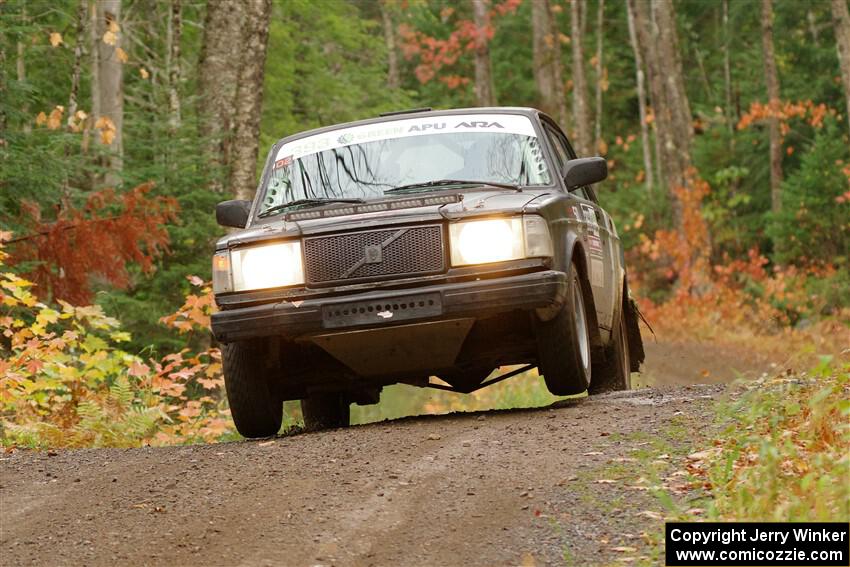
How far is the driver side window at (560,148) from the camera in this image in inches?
358

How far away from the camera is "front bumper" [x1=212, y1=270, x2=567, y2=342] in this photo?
287 inches

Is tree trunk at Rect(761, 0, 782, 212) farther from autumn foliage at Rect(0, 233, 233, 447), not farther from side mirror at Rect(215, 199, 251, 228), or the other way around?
side mirror at Rect(215, 199, 251, 228)

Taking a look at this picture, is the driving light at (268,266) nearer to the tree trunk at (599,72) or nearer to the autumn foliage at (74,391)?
the autumn foliage at (74,391)

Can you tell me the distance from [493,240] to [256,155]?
7.07m

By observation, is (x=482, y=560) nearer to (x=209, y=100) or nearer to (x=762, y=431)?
(x=762, y=431)

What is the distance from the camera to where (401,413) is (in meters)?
12.9

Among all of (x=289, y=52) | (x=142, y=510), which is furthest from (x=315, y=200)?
(x=289, y=52)

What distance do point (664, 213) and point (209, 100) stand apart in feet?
62.1

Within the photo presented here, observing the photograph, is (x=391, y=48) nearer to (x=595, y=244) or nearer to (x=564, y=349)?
(x=595, y=244)

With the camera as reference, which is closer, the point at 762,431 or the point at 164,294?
the point at 762,431

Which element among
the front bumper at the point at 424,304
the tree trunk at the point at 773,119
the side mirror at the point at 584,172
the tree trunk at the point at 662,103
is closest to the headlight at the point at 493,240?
the front bumper at the point at 424,304

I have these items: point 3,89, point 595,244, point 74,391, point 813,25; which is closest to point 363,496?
point 595,244

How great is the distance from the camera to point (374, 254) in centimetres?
738

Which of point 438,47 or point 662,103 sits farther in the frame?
point 438,47
